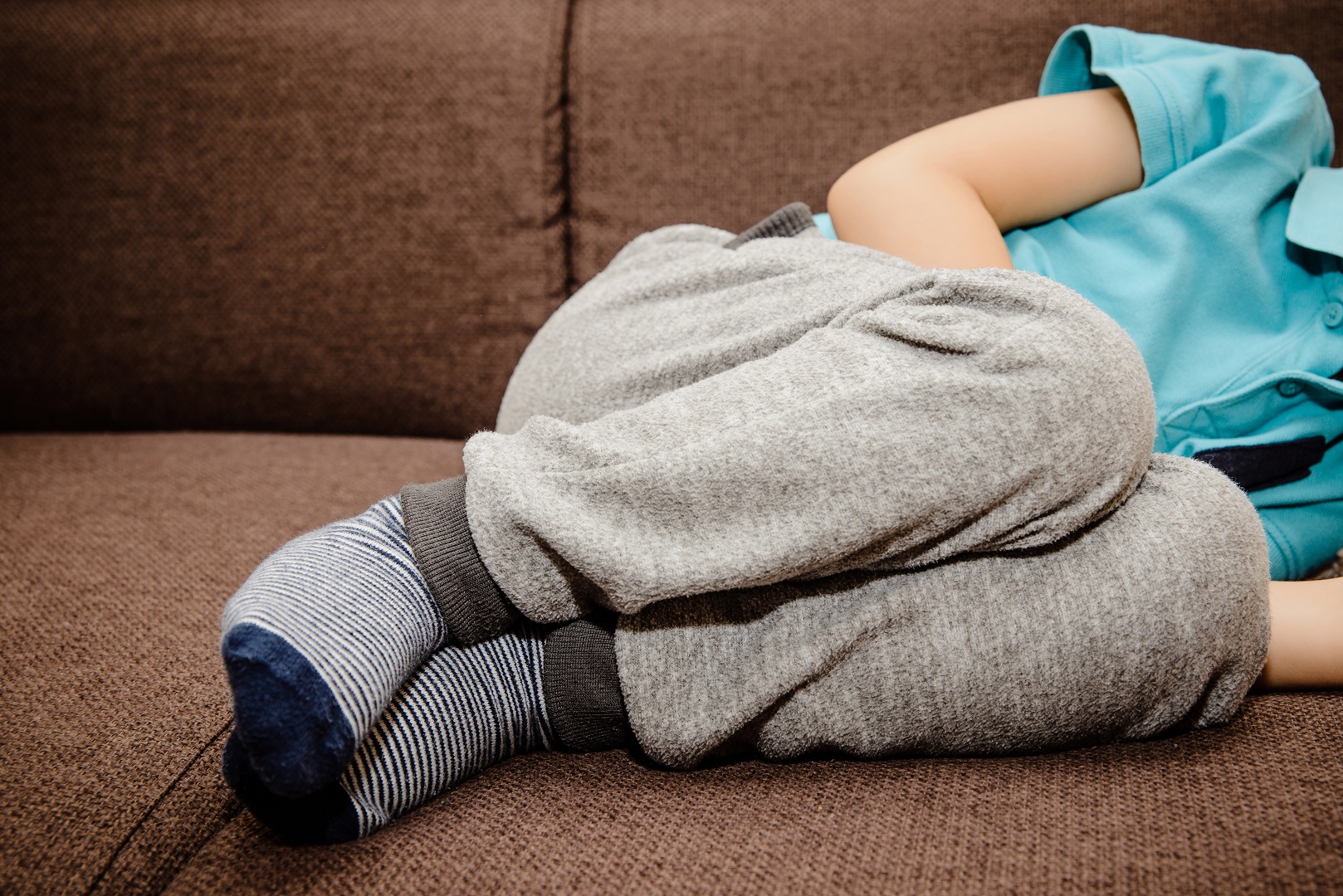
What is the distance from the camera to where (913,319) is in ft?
1.69

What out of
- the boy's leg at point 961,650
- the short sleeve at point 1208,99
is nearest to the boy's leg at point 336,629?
the boy's leg at point 961,650

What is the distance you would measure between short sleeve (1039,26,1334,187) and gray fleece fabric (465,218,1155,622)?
0.35 metres

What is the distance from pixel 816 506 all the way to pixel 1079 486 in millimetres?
164

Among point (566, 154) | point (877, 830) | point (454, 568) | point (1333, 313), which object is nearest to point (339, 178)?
point (566, 154)

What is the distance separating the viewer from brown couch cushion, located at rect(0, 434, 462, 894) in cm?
48

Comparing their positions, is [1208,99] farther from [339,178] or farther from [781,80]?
[339,178]

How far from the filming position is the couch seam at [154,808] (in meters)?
0.46

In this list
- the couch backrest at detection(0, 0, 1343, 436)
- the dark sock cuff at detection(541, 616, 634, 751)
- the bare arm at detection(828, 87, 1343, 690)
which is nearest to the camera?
the dark sock cuff at detection(541, 616, 634, 751)

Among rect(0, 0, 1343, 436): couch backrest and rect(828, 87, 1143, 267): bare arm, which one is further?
rect(0, 0, 1343, 436): couch backrest

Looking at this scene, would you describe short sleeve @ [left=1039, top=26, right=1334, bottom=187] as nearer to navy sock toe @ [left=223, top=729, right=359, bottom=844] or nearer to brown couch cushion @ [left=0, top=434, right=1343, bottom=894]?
brown couch cushion @ [left=0, top=434, right=1343, bottom=894]

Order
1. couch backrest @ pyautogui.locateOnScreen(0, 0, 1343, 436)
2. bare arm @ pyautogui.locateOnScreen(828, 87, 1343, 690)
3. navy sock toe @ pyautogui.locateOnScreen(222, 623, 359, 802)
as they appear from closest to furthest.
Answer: navy sock toe @ pyautogui.locateOnScreen(222, 623, 359, 802) → bare arm @ pyautogui.locateOnScreen(828, 87, 1343, 690) → couch backrest @ pyautogui.locateOnScreen(0, 0, 1343, 436)

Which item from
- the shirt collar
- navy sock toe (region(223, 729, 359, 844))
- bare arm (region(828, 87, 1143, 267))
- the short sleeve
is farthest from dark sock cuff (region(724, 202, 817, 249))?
navy sock toe (region(223, 729, 359, 844))

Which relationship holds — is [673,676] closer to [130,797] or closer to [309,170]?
[130,797]

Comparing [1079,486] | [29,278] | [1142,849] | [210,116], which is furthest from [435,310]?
[1142,849]
